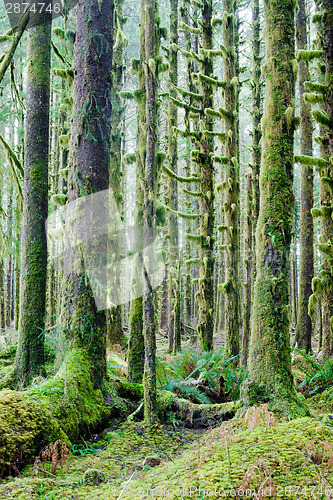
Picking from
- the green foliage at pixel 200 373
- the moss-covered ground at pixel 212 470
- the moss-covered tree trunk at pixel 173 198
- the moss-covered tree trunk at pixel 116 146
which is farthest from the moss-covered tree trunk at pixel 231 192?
the moss-covered ground at pixel 212 470

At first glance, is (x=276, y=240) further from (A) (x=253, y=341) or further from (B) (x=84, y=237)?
(B) (x=84, y=237)

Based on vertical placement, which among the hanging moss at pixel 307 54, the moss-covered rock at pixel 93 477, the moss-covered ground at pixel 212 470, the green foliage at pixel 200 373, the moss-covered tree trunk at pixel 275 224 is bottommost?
the green foliage at pixel 200 373

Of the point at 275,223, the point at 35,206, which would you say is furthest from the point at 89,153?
the point at 275,223

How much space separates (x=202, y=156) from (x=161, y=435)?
281 inches

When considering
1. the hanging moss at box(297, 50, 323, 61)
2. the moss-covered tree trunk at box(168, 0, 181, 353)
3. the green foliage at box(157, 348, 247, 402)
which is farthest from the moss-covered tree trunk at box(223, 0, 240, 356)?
the hanging moss at box(297, 50, 323, 61)

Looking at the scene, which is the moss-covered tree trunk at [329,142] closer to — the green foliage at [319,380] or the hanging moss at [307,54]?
the hanging moss at [307,54]

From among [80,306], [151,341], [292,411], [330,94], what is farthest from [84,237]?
[330,94]

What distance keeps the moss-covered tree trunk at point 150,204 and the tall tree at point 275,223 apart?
1311 mm

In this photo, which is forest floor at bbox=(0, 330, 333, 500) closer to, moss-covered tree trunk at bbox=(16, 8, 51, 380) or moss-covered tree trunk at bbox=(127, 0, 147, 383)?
moss-covered tree trunk at bbox=(127, 0, 147, 383)

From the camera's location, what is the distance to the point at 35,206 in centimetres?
617

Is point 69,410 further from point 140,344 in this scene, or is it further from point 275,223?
point 275,223

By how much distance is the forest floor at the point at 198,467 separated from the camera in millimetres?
2500

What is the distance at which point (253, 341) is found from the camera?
4.81m

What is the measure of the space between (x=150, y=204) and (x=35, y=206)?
2368 millimetres
